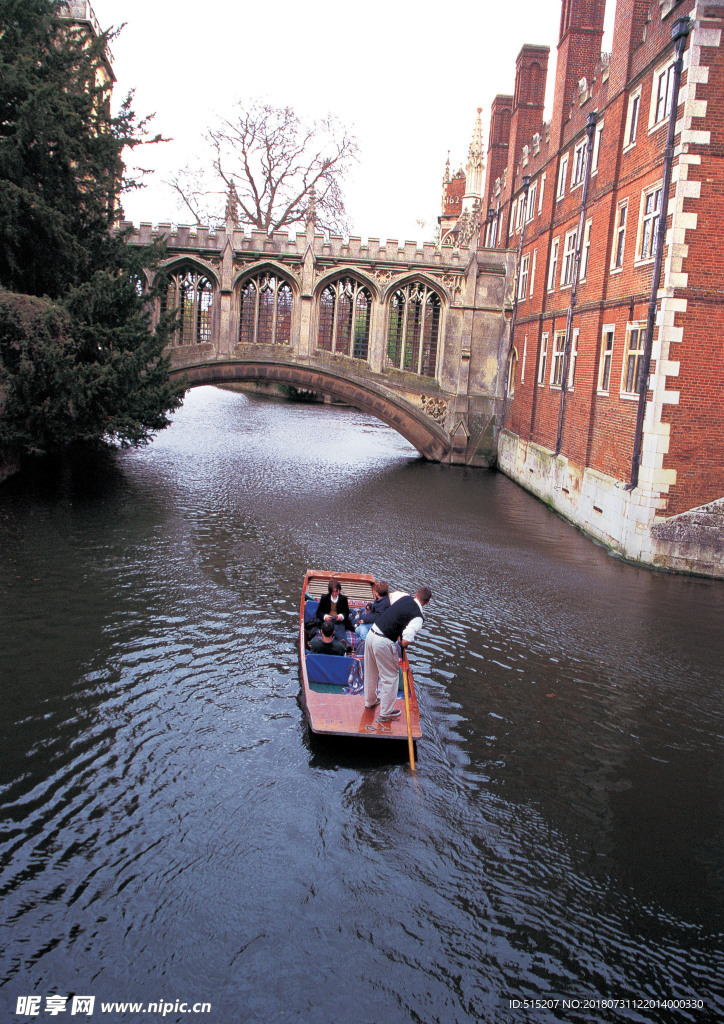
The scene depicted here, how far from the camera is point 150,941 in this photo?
17.9 ft

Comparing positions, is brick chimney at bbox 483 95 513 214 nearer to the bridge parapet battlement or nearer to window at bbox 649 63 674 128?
the bridge parapet battlement

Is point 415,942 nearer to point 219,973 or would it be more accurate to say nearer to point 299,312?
point 219,973

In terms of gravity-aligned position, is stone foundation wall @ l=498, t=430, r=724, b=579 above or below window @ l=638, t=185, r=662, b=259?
below

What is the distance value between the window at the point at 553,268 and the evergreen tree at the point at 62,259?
442 inches

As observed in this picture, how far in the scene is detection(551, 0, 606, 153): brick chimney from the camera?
23172 mm

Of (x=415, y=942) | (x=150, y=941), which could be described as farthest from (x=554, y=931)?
(x=150, y=941)

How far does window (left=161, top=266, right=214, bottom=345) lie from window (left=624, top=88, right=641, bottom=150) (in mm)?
14974

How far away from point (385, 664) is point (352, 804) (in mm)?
1536

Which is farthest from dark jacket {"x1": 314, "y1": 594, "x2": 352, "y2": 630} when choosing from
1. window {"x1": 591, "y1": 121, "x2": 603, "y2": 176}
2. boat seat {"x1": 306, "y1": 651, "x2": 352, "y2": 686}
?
window {"x1": 591, "y1": 121, "x2": 603, "y2": 176}

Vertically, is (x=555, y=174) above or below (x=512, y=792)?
above

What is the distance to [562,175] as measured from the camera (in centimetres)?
2347

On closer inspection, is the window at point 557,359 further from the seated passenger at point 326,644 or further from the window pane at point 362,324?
the seated passenger at point 326,644

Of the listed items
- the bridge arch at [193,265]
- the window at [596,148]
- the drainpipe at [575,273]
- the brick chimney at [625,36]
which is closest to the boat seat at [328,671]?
the drainpipe at [575,273]

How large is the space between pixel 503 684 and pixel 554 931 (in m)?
4.31
